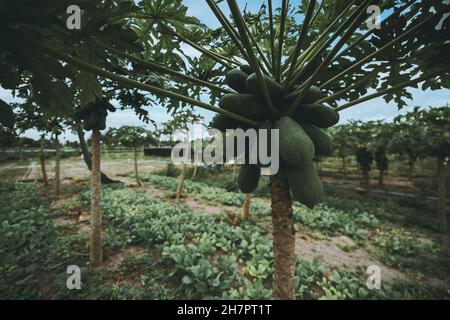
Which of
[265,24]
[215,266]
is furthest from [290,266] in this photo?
[215,266]

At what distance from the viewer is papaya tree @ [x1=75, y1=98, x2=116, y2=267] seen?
405 centimetres

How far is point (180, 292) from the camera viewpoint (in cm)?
361

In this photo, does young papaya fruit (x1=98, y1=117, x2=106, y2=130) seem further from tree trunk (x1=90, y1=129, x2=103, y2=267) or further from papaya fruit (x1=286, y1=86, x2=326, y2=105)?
papaya fruit (x1=286, y1=86, x2=326, y2=105)

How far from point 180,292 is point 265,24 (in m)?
3.55

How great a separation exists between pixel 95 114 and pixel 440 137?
8258mm

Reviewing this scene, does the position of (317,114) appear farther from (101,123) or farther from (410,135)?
(410,135)

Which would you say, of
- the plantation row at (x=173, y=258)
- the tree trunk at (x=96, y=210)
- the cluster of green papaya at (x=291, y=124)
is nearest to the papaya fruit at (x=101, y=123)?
the tree trunk at (x=96, y=210)

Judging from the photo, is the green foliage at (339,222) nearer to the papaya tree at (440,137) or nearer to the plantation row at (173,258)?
the plantation row at (173,258)

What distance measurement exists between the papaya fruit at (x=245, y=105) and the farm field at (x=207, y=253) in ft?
9.54

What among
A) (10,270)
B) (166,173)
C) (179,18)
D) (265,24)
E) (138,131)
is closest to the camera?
(179,18)

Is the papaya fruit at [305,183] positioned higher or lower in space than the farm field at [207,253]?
higher

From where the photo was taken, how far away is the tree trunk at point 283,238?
1386 mm

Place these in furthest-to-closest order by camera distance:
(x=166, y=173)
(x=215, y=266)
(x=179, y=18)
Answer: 1. (x=166, y=173)
2. (x=215, y=266)
3. (x=179, y=18)
